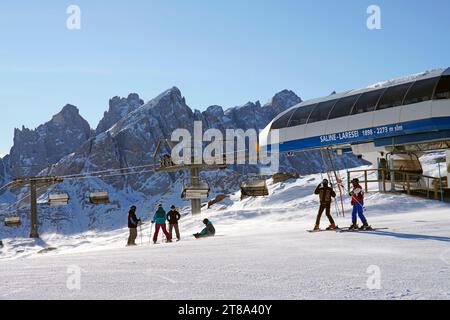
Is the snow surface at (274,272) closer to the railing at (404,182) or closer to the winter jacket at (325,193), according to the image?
the winter jacket at (325,193)

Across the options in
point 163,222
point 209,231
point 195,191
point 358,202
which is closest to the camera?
point 358,202

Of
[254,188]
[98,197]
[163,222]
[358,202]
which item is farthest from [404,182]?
[98,197]

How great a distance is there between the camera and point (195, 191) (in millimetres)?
26172

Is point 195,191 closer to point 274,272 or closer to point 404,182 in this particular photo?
point 404,182

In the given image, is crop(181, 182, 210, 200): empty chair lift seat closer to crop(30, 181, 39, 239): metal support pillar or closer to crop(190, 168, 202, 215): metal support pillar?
crop(190, 168, 202, 215): metal support pillar

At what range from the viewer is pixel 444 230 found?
12633mm

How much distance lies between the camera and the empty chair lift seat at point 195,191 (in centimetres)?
2584

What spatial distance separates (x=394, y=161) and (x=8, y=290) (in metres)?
23.4

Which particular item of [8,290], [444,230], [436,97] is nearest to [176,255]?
[8,290]

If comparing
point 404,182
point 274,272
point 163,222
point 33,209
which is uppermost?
point 404,182

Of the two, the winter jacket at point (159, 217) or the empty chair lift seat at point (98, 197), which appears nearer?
the winter jacket at point (159, 217)

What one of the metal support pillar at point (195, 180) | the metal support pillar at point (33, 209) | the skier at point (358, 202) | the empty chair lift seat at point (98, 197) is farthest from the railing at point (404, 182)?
the metal support pillar at point (33, 209)

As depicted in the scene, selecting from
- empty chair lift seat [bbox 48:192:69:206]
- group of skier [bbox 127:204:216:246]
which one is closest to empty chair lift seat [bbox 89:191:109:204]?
empty chair lift seat [bbox 48:192:69:206]
